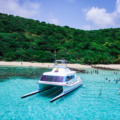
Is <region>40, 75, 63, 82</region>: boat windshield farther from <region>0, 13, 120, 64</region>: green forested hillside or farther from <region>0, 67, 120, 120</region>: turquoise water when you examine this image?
<region>0, 13, 120, 64</region>: green forested hillside

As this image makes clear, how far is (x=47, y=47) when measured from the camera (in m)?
92.8

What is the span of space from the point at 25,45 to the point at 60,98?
76.7 meters

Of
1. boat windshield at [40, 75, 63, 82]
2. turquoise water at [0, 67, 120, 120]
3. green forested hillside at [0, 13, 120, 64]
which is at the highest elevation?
green forested hillside at [0, 13, 120, 64]

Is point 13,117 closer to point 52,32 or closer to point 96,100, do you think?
point 96,100

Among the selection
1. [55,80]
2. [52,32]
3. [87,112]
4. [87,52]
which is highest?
[52,32]

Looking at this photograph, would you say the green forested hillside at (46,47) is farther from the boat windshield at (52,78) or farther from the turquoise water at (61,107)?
the turquoise water at (61,107)

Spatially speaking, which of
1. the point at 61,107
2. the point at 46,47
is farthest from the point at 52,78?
the point at 46,47

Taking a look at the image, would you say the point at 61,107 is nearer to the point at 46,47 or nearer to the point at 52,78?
the point at 52,78

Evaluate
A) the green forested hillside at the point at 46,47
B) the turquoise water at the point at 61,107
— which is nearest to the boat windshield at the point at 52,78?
the turquoise water at the point at 61,107

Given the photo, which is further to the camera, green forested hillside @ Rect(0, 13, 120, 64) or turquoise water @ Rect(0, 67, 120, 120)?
green forested hillside @ Rect(0, 13, 120, 64)

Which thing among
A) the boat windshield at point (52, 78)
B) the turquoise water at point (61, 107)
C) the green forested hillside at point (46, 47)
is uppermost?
the green forested hillside at point (46, 47)

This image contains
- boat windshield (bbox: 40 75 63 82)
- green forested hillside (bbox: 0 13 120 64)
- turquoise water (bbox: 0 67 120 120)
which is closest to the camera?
turquoise water (bbox: 0 67 120 120)

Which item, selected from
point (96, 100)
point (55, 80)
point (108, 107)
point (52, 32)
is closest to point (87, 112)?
point (108, 107)

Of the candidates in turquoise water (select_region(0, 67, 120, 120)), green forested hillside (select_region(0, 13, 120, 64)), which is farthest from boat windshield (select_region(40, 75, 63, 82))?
green forested hillside (select_region(0, 13, 120, 64))
